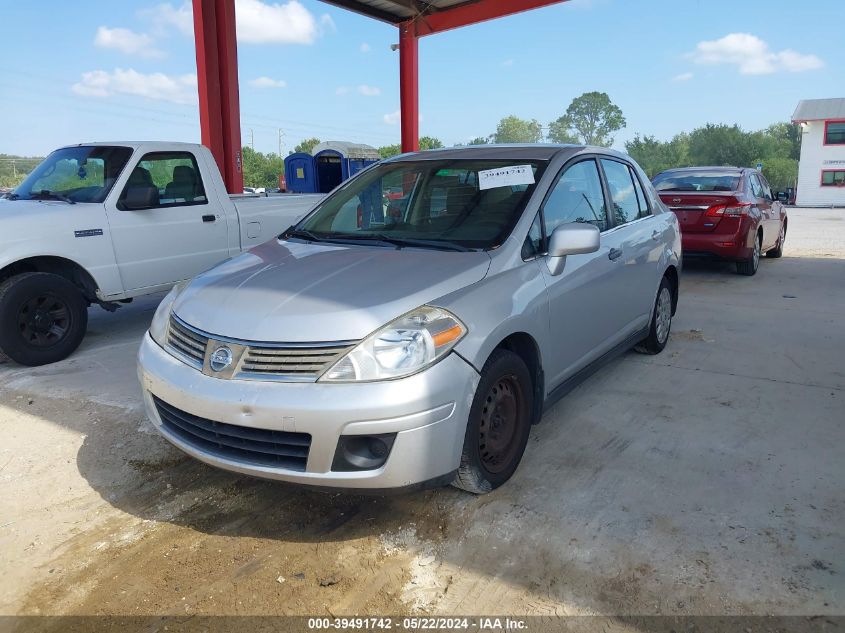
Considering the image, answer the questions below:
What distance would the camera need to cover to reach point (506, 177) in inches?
147

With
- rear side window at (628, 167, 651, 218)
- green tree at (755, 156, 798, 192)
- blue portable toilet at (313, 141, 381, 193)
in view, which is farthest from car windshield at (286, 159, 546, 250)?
green tree at (755, 156, 798, 192)

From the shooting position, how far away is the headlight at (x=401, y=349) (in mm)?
2605

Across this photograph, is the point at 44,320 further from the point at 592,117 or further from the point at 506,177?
the point at 592,117

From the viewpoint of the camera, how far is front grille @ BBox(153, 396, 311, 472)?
2.64 metres

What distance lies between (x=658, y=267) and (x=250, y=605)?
386cm

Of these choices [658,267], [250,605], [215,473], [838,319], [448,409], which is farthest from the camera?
Result: [838,319]

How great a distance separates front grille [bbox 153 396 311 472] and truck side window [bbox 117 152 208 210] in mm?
3616

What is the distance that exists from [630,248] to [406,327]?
237 centimetres

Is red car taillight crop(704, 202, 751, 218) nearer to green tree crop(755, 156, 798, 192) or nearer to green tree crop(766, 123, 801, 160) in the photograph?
green tree crop(755, 156, 798, 192)

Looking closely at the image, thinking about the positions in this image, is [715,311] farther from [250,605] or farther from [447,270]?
[250,605]

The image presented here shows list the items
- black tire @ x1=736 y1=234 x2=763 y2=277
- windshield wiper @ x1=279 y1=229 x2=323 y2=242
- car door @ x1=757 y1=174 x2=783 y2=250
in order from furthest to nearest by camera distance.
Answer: car door @ x1=757 y1=174 x2=783 y2=250, black tire @ x1=736 y1=234 x2=763 y2=277, windshield wiper @ x1=279 y1=229 x2=323 y2=242

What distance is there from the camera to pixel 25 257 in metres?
5.33

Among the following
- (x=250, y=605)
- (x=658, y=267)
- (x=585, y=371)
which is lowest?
(x=250, y=605)

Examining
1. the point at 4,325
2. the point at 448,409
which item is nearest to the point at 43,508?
the point at 448,409
